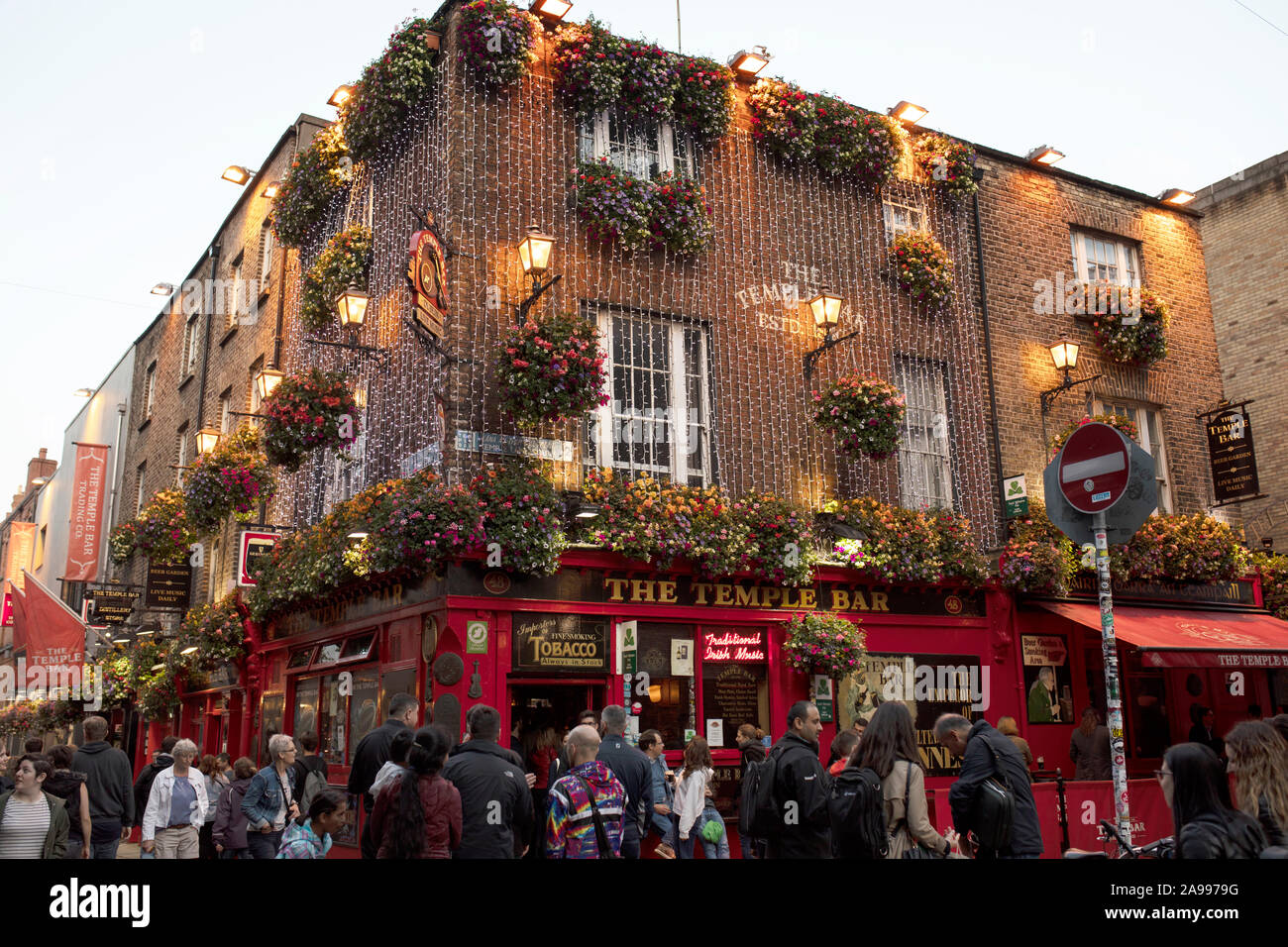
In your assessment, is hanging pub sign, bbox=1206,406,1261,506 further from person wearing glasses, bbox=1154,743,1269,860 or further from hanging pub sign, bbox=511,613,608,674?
person wearing glasses, bbox=1154,743,1269,860

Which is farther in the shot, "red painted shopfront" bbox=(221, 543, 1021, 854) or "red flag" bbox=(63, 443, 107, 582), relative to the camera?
"red flag" bbox=(63, 443, 107, 582)

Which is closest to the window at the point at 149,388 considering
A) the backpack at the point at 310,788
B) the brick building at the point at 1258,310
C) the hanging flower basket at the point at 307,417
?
the hanging flower basket at the point at 307,417

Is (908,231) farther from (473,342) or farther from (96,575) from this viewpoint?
(96,575)

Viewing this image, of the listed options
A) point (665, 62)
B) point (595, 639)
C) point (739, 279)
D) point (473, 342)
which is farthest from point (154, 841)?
point (665, 62)

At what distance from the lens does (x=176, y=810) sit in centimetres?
991

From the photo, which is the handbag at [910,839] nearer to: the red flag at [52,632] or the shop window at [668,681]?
the shop window at [668,681]

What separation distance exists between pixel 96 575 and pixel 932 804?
22.6m

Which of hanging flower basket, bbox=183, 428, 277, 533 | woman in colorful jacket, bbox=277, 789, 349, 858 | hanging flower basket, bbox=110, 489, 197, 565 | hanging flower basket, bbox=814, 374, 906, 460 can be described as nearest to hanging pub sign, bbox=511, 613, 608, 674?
hanging flower basket, bbox=814, 374, 906, 460

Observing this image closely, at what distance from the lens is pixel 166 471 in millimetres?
23156

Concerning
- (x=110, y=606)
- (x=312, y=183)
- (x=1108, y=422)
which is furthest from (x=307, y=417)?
(x=1108, y=422)

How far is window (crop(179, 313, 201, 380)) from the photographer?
2306cm

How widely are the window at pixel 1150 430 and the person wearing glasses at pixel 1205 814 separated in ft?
48.4

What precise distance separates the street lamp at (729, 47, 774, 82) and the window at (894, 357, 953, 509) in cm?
474

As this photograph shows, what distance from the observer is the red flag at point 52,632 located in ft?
59.8
